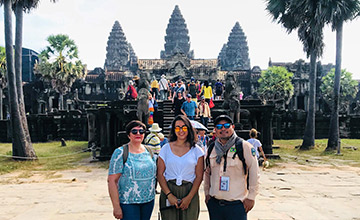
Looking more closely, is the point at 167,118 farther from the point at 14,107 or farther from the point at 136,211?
the point at 136,211

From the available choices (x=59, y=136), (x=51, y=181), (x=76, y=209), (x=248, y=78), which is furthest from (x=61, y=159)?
(x=248, y=78)

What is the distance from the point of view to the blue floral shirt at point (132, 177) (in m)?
3.19

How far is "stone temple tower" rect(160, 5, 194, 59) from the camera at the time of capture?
62.8 metres

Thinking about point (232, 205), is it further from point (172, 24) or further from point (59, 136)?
point (172, 24)

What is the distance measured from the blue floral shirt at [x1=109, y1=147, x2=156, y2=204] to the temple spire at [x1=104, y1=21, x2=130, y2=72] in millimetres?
57778

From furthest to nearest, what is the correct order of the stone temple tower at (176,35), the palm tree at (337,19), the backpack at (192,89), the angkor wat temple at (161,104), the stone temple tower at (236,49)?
the stone temple tower at (236,49)
the stone temple tower at (176,35)
the palm tree at (337,19)
the angkor wat temple at (161,104)
the backpack at (192,89)

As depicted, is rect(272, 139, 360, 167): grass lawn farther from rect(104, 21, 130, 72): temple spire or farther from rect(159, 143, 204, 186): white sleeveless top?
rect(104, 21, 130, 72): temple spire

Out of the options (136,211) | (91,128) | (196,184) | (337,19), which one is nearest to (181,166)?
(196,184)

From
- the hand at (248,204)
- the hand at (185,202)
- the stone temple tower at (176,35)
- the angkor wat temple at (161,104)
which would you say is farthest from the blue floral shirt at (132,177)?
the stone temple tower at (176,35)

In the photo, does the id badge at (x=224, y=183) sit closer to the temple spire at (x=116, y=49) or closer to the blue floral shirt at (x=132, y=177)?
the blue floral shirt at (x=132, y=177)

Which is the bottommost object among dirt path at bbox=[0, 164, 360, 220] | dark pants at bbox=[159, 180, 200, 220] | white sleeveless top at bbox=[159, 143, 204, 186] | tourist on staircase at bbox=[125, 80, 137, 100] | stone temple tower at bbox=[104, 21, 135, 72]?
dirt path at bbox=[0, 164, 360, 220]

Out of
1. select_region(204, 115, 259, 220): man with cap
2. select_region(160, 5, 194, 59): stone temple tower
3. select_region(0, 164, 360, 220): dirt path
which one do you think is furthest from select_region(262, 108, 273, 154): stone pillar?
select_region(160, 5, 194, 59): stone temple tower

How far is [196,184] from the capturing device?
10.8ft

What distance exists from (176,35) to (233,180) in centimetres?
6177
